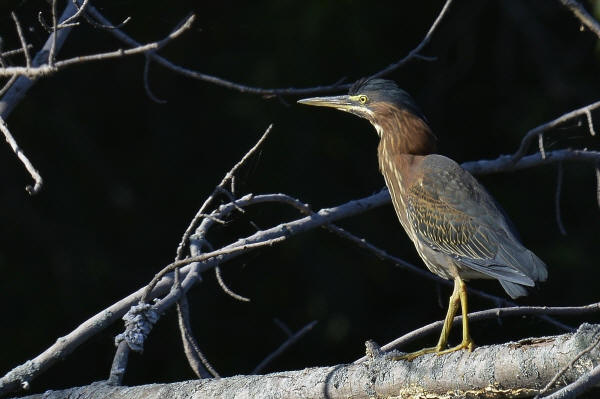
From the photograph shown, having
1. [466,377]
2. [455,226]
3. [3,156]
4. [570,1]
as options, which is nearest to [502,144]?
[455,226]

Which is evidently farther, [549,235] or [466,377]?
[549,235]

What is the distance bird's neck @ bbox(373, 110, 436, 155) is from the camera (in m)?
3.24

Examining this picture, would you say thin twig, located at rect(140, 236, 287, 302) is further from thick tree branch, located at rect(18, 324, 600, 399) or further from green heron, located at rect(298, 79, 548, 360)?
green heron, located at rect(298, 79, 548, 360)

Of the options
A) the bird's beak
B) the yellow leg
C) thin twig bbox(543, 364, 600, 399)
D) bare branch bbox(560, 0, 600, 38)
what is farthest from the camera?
the bird's beak

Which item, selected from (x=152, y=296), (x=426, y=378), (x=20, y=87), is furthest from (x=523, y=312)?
(x=20, y=87)

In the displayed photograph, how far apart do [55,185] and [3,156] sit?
1.00 feet

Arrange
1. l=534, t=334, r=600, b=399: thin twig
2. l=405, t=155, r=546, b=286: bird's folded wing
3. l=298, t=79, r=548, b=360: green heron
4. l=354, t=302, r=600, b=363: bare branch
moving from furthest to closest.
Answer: l=405, t=155, r=546, b=286: bird's folded wing, l=298, t=79, r=548, b=360: green heron, l=354, t=302, r=600, b=363: bare branch, l=534, t=334, r=600, b=399: thin twig

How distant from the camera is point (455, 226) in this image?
2.89m

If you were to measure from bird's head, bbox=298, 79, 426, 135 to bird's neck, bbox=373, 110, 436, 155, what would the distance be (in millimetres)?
26

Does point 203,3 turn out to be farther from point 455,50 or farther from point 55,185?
point 455,50

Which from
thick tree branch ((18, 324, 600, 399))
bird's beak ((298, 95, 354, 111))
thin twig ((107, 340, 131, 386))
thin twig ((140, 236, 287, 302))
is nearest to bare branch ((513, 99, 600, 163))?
thick tree branch ((18, 324, 600, 399))

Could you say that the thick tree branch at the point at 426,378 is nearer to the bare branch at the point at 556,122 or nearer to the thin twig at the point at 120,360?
the thin twig at the point at 120,360

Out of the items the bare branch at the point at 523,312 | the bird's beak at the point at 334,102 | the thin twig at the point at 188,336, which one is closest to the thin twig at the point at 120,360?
the thin twig at the point at 188,336

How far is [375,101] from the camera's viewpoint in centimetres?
335
